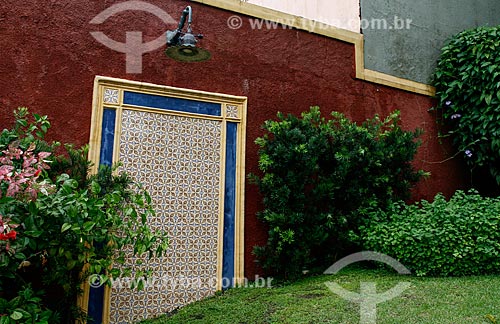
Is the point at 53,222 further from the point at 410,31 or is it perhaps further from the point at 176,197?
the point at 410,31

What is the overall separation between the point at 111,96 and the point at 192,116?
81 centimetres

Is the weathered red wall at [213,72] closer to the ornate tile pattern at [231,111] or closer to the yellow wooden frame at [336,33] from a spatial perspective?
the yellow wooden frame at [336,33]

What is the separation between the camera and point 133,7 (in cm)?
445

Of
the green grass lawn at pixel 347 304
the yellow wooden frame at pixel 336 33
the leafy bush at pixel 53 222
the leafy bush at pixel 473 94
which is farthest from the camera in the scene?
the leafy bush at pixel 473 94

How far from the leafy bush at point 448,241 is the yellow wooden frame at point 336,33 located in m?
2.13

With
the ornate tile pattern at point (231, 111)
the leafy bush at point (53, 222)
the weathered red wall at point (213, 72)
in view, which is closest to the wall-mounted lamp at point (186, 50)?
the weathered red wall at point (213, 72)

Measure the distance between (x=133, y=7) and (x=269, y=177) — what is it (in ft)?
7.22

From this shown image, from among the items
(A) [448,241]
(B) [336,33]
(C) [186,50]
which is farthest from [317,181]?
(B) [336,33]

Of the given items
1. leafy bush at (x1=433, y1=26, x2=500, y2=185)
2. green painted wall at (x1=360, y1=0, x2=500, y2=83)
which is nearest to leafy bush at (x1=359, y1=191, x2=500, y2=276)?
leafy bush at (x1=433, y1=26, x2=500, y2=185)

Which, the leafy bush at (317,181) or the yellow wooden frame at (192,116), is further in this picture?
the leafy bush at (317,181)

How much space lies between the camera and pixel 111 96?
420cm

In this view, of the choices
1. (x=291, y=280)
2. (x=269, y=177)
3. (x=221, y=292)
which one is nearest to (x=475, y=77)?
(x=269, y=177)

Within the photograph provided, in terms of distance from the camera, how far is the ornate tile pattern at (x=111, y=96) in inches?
165

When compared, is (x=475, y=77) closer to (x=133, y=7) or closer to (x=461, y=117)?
(x=461, y=117)
